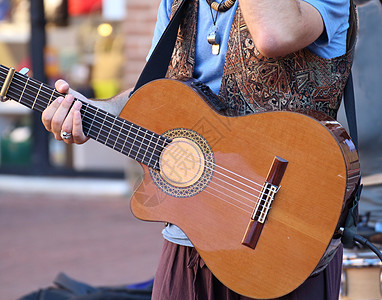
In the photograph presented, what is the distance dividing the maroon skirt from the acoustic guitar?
83 mm

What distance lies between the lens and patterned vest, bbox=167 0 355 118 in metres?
1.63

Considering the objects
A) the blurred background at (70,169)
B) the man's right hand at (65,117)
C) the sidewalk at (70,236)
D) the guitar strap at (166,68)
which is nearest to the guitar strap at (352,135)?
the guitar strap at (166,68)

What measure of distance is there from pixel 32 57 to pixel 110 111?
553 cm

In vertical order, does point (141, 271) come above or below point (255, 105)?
below

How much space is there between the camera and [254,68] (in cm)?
166

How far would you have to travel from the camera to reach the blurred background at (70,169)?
15.2 feet

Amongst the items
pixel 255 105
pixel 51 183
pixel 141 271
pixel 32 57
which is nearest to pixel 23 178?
pixel 51 183

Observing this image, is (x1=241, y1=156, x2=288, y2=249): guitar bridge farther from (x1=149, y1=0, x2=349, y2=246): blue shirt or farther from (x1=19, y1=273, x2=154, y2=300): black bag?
(x1=19, y1=273, x2=154, y2=300): black bag

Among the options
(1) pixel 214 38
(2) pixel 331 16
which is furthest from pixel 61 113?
(2) pixel 331 16

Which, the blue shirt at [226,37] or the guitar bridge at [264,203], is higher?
the blue shirt at [226,37]

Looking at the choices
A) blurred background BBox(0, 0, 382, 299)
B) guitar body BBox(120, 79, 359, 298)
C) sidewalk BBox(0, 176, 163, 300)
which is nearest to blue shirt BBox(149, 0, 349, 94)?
guitar body BBox(120, 79, 359, 298)

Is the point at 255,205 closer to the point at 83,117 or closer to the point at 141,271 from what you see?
the point at 83,117

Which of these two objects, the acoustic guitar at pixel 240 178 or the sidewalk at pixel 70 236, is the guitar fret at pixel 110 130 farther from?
the sidewalk at pixel 70 236

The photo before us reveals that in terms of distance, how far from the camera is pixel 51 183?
277 inches
